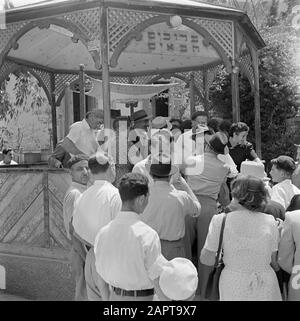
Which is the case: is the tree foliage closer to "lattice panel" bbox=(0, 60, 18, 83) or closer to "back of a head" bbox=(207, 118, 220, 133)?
"lattice panel" bbox=(0, 60, 18, 83)

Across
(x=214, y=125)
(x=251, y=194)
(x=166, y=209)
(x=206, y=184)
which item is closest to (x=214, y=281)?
(x=251, y=194)

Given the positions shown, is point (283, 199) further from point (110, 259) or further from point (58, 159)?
point (58, 159)

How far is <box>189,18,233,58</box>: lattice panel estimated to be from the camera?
7699mm

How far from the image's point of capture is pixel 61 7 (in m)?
6.98

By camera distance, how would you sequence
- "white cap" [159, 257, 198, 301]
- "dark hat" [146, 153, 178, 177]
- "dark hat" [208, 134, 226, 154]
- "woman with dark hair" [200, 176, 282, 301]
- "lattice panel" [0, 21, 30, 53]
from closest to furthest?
1. "white cap" [159, 257, 198, 301]
2. "woman with dark hair" [200, 176, 282, 301]
3. "dark hat" [146, 153, 178, 177]
4. "dark hat" [208, 134, 226, 154]
5. "lattice panel" [0, 21, 30, 53]

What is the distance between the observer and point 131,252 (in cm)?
297

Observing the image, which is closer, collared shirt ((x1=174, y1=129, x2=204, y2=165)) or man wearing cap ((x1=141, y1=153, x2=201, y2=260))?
man wearing cap ((x1=141, y1=153, x2=201, y2=260))

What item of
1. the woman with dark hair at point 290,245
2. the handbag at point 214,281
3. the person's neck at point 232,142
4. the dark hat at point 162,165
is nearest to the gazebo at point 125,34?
the person's neck at point 232,142

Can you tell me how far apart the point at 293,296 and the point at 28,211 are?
4.02 metres

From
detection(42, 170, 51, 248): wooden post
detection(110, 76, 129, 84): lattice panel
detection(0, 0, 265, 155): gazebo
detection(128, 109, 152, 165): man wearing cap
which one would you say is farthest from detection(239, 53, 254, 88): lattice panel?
detection(42, 170, 51, 248): wooden post

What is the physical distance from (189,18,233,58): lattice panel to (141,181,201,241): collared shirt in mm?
4207

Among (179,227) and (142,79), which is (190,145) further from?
(142,79)

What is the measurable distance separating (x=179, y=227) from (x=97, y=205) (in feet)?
2.51
